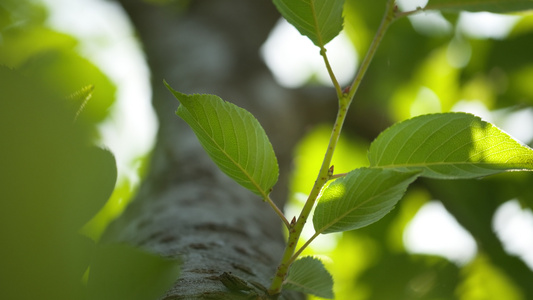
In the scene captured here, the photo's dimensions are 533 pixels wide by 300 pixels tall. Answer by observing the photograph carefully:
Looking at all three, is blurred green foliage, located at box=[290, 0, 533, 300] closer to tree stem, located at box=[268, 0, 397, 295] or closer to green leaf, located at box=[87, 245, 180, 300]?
tree stem, located at box=[268, 0, 397, 295]

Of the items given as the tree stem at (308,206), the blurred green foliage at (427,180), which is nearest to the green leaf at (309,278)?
the tree stem at (308,206)

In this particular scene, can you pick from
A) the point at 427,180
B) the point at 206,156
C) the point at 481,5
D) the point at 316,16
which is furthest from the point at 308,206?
the point at 427,180

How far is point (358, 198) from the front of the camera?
1.22 feet

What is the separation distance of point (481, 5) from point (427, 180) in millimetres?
1051

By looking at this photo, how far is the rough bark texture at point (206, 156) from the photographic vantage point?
1.86 ft

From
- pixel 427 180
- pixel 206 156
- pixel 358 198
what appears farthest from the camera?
pixel 427 180

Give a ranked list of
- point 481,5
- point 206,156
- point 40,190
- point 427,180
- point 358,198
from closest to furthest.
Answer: point 40,190 < point 358,198 < point 481,5 < point 206,156 < point 427,180

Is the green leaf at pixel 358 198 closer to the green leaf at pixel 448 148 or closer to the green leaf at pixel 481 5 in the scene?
the green leaf at pixel 448 148

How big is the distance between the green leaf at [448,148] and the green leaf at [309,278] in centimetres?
11

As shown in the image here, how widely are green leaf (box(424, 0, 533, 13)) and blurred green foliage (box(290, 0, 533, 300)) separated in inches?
40.4

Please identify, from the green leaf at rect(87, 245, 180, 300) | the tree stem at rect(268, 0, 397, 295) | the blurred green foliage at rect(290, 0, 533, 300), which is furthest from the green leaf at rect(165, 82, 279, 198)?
the blurred green foliage at rect(290, 0, 533, 300)

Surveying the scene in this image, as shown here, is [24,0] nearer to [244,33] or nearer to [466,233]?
[244,33]

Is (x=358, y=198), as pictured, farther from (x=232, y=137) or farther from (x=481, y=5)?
(x=481, y=5)

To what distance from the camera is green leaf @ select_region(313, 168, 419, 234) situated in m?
0.35
